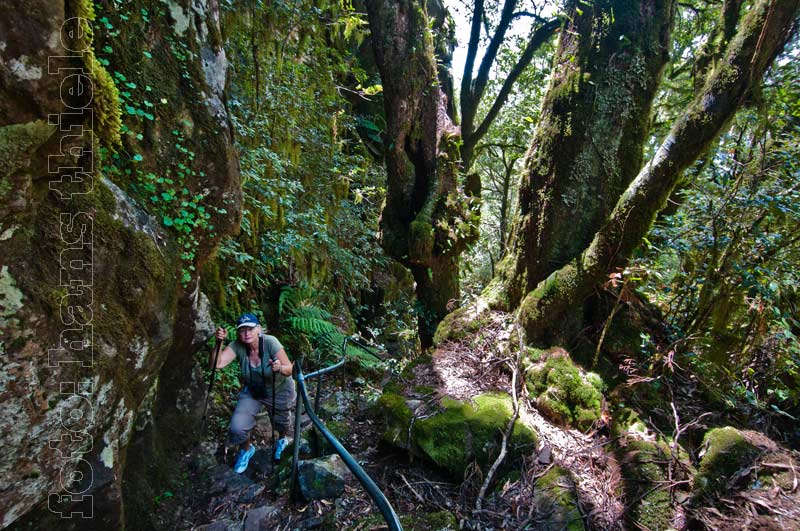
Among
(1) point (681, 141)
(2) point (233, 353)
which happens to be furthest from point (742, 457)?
(2) point (233, 353)

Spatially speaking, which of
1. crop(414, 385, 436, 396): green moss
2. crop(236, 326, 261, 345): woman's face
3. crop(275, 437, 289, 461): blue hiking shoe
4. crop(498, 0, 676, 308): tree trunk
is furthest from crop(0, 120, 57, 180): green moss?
crop(498, 0, 676, 308): tree trunk

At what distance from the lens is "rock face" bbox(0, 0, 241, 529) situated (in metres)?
1.90

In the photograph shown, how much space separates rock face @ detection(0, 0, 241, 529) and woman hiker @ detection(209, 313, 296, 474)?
2.39 feet

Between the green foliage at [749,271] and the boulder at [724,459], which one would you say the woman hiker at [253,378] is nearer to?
the boulder at [724,459]

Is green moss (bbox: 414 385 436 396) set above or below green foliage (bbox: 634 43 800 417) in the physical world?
below

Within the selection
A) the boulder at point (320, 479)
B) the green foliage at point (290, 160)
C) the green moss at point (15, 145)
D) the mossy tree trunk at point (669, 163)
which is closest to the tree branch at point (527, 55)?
the green foliage at point (290, 160)

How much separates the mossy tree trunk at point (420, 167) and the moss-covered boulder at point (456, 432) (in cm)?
308

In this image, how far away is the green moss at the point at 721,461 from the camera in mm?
2732

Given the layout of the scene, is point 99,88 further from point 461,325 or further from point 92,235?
point 461,325

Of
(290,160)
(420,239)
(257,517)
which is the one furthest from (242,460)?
(290,160)

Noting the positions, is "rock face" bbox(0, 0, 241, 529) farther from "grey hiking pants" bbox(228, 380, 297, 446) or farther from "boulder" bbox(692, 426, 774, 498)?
"boulder" bbox(692, 426, 774, 498)

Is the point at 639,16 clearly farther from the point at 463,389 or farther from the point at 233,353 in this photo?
the point at 233,353

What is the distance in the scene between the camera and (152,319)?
272 centimetres

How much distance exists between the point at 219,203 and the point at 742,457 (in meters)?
4.74
